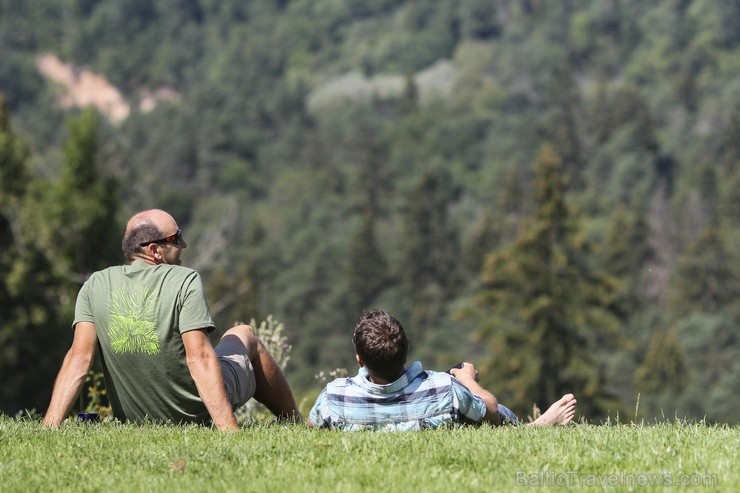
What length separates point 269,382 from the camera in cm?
779

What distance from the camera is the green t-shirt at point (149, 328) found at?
6984mm

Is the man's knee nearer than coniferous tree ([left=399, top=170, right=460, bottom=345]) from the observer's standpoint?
Yes

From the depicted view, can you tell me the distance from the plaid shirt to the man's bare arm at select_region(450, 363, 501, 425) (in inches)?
9.0

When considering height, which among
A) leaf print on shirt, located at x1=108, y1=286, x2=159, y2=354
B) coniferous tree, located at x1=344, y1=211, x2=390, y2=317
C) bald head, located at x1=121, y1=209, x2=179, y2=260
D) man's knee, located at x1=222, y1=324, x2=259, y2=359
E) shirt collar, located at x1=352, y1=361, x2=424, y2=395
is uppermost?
A: bald head, located at x1=121, y1=209, x2=179, y2=260

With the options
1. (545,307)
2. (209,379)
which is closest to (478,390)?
(209,379)

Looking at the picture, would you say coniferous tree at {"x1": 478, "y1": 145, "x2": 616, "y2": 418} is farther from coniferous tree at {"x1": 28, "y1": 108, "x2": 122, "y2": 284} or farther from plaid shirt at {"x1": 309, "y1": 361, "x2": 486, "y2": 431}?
plaid shirt at {"x1": 309, "y1": 361, "x2": 486, "y2": 431}

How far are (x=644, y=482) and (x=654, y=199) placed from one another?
135535 mm

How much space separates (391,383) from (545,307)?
134ft

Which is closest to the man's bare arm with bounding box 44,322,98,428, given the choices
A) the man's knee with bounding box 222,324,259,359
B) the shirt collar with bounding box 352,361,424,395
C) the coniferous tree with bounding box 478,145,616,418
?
the man's knee with bounding box 222,324,259,359

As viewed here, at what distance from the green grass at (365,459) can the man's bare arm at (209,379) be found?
0.13 metres

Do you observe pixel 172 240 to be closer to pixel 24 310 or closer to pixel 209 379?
pixel 209 379

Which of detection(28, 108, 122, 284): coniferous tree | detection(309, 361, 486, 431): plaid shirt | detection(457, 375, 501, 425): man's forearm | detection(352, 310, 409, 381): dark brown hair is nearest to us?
detection(352, 310, 409, 381): dark brown hair

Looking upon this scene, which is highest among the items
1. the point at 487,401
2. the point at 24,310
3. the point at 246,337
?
the point at 246,337

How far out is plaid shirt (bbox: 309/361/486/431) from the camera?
691 cm
